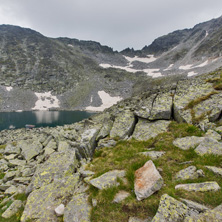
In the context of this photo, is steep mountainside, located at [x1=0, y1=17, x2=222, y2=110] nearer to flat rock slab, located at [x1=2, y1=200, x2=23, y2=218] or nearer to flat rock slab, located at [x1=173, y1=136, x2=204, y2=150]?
flat rock slab, located at [x1=2, y1=200, x2=23, y2=218]

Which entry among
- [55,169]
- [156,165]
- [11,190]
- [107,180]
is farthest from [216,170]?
[11,190]

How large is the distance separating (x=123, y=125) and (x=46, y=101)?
9773 centimetres

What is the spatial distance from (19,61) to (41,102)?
186 feet

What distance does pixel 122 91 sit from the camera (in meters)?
115

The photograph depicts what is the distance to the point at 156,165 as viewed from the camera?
5523mm

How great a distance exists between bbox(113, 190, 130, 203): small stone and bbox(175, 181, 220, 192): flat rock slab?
1.72m

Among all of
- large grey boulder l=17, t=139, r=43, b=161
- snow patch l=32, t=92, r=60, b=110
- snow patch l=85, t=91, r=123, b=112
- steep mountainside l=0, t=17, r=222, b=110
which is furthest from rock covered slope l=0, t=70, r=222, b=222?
snow patch l=32, t=92, r=60, b=110

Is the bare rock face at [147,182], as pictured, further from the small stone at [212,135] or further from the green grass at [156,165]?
the small stone at [212,135]

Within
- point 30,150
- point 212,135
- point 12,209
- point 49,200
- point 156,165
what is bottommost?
point 30,150

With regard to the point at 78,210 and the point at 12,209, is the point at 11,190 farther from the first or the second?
the point at 78,210

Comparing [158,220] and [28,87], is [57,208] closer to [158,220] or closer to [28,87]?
[158,220]

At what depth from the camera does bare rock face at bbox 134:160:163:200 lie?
413 centimetres

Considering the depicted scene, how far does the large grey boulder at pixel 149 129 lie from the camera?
8961 mm

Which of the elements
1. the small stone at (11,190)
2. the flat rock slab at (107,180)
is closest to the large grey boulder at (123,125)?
the flat rock slab at (107,180)
